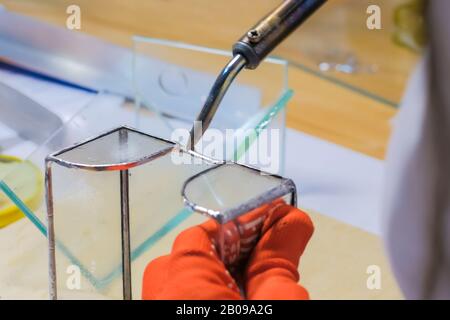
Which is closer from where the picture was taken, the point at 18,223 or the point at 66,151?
the point at 66,151

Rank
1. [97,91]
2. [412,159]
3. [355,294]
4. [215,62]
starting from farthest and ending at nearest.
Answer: [97,91]
[215,62]
[355,294]
[412,159]

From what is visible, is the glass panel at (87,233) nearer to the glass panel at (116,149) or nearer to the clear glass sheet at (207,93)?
the glass panel at (116,149)

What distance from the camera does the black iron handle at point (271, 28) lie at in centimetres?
36

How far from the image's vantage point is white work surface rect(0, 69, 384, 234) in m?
0.60

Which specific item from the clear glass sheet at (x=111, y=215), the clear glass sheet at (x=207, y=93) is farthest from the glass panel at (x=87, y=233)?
the clear glass sheet at (x=207, y=93)

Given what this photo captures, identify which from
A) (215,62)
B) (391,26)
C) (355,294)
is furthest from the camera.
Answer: (391,26)

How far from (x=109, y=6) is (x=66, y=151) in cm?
70

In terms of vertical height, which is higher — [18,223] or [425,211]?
[425,211]

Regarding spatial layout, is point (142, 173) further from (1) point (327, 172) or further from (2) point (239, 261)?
(1) point (327, 172)

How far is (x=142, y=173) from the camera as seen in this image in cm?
38

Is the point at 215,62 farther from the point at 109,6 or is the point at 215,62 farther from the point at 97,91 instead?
the point at 109,6

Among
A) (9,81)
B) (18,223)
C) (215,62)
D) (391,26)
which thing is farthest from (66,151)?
(391,26)

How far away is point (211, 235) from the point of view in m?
0.29

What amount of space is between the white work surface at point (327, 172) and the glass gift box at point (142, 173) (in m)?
0.04
